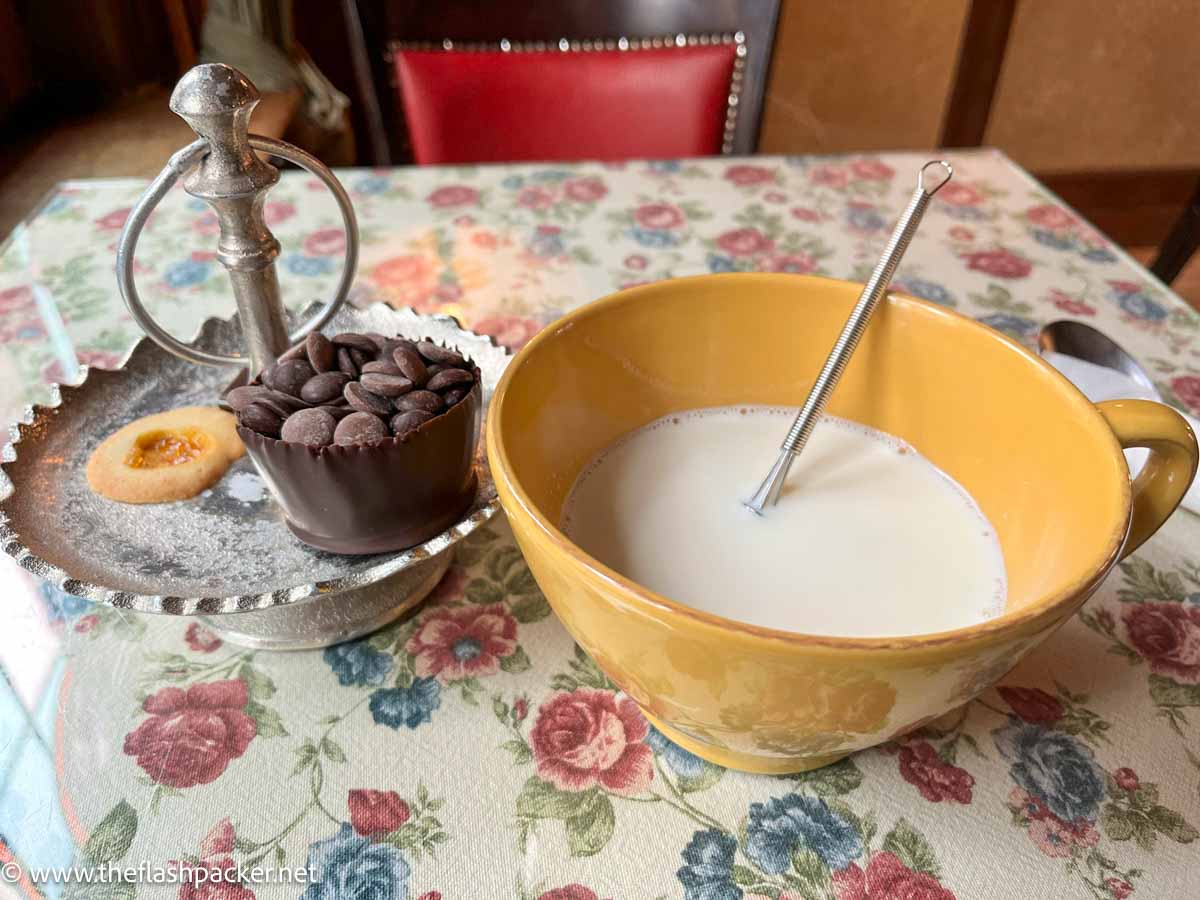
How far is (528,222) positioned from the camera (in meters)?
0.75

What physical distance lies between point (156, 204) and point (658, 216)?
442 mm

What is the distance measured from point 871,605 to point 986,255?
1.55 ft

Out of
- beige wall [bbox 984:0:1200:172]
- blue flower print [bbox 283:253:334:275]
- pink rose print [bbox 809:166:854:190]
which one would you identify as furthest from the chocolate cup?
beige wall [bbox 984:0:1200:172]

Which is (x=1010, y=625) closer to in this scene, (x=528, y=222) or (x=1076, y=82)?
(x=528, y=222)

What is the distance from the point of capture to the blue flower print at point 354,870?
0.30m

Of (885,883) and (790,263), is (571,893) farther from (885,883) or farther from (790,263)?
(790,263)

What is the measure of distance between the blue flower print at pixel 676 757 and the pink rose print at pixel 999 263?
1.62 ft

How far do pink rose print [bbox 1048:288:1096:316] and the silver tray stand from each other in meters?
0.42

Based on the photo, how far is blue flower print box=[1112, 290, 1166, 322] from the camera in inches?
24.8

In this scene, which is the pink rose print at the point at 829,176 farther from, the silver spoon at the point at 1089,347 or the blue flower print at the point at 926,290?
the silver spoon at the point at 1089,347

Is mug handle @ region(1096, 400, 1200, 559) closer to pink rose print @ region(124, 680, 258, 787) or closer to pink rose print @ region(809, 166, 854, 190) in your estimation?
pink rose print @ region(124, 680, 258, 787)

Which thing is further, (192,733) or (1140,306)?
(1140,306)

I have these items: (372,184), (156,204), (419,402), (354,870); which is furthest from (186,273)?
(354,870)

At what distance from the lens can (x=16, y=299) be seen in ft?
2.11
